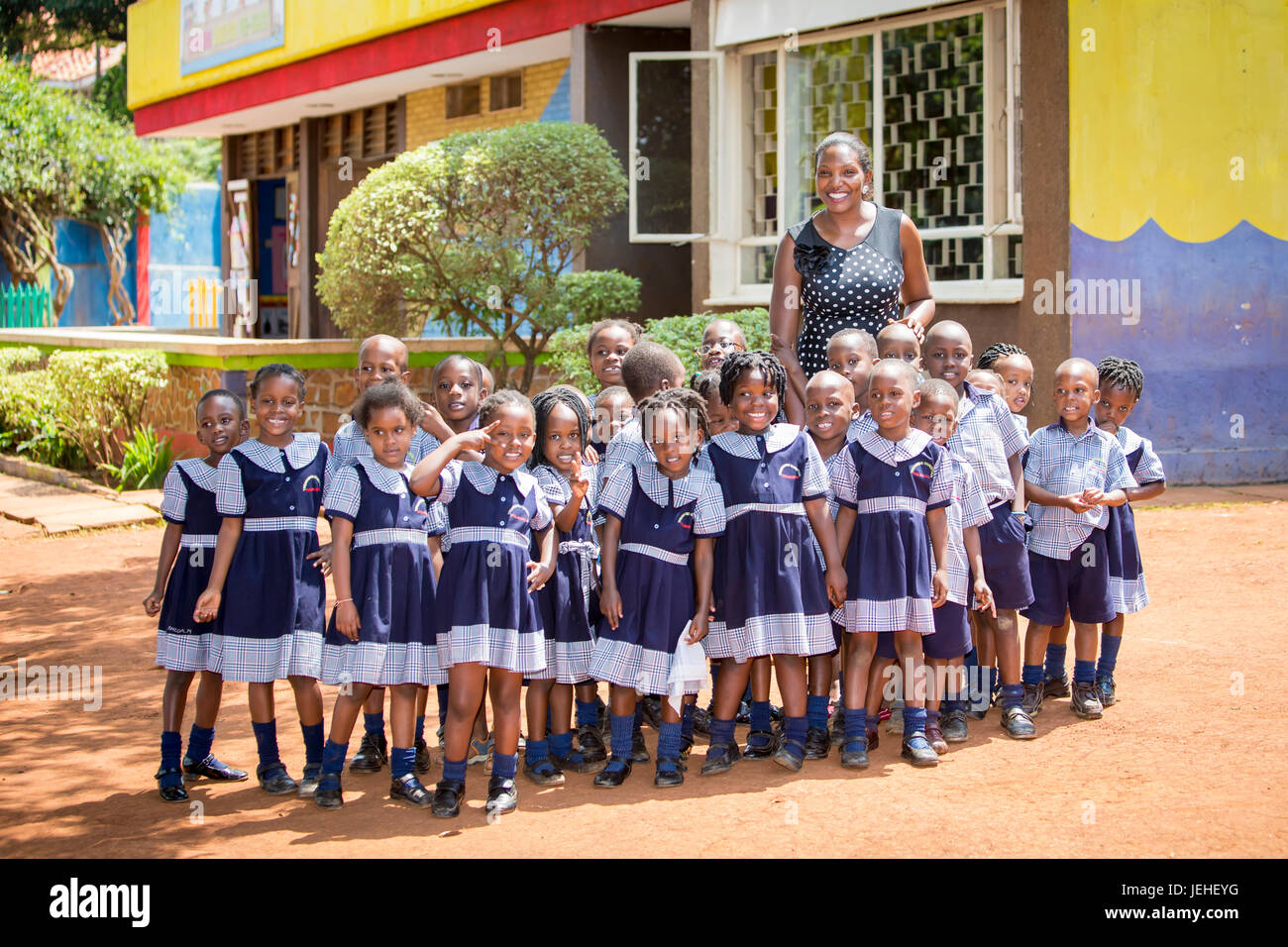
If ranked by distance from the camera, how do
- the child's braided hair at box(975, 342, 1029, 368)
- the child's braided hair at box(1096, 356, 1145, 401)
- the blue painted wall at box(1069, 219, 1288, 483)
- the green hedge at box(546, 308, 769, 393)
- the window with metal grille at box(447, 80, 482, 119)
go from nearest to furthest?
the child's braided hair at box(1096, 356, 1145, 401), the child's braided hair at box(975, 342, 1029, 368), the green hedge at box(546, 308, 769, 393), the blue painted wall at box(1069, 219, 1288, 483), the window with metal grille at box(447, 80, 482, 119)

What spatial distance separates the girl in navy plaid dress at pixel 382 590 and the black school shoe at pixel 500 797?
8.4 inches

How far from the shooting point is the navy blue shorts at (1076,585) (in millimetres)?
4785

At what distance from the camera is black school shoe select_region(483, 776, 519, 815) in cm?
388

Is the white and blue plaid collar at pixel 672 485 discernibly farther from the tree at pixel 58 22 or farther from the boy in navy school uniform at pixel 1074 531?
the tree at pixel 58 22

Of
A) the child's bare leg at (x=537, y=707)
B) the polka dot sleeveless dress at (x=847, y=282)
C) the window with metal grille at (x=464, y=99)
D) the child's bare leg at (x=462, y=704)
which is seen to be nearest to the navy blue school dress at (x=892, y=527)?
the polka dot sleeveless dress at (x=847, y=282)

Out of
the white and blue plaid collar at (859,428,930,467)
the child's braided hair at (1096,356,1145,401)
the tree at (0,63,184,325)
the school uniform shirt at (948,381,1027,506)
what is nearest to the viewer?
the white and blue plaid collar at (859,428,930,467)

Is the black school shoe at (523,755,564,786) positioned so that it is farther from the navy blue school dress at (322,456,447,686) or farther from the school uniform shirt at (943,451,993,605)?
the school uniform shirt at (943,451,993,605)

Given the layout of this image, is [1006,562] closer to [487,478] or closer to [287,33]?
[487,478]

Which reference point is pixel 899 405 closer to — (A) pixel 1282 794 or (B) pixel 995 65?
(A) pixel 1282 794

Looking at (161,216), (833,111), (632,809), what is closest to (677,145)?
(833,111)

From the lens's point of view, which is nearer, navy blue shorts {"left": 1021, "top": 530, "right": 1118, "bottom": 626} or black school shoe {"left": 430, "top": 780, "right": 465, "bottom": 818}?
black school shoe {"left": 430, "top": 780, "right": 465, "bottom": 818}

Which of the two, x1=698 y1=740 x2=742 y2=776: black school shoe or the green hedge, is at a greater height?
the green hedge

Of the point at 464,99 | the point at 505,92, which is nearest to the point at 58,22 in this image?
the point at 464,99

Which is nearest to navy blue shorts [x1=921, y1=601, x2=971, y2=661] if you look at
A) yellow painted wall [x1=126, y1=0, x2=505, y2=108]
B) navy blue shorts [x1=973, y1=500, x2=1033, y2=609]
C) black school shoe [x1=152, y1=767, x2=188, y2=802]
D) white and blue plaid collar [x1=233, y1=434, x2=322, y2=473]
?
navy blue shorts [x1=973, y1=500, x2=1033, y2=609]
